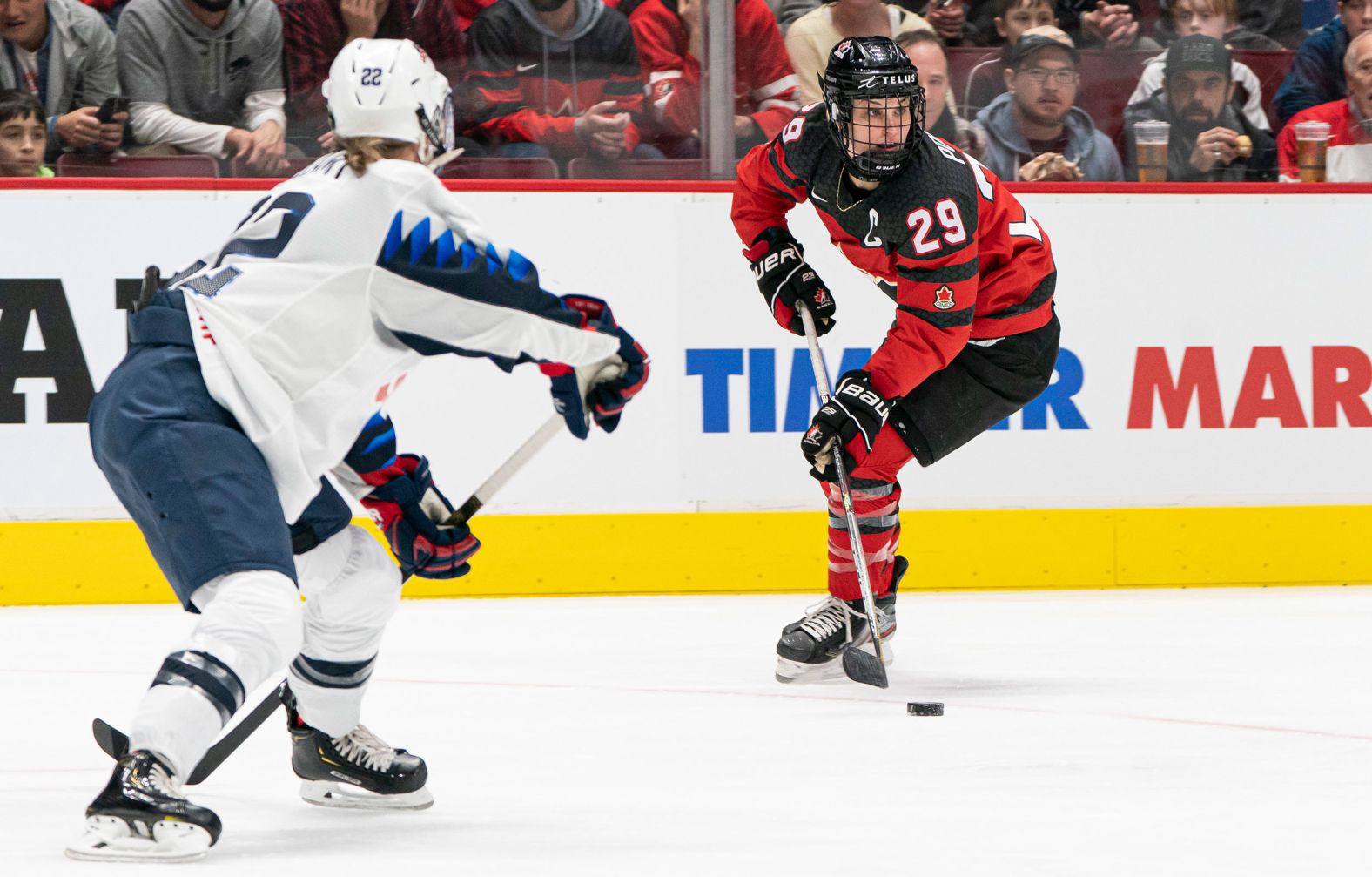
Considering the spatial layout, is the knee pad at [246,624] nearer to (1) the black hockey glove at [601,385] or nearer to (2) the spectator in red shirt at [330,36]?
(1) the black hockey glove at [601,385]

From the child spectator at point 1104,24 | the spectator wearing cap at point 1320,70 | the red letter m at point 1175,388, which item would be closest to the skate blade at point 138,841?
the red letter m at point 1175,388

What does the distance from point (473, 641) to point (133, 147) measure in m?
1.76

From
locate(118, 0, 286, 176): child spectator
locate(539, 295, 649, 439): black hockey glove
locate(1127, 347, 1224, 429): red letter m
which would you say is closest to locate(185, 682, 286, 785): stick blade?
locate(539, 295, 649, 439): black hockey glove

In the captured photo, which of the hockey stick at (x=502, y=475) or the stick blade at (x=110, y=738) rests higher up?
the hockey stick at (x=502, y=475)

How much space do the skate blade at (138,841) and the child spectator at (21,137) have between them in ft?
10.1

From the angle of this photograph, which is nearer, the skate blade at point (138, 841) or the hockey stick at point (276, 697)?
the skate blade at point (138, 841)

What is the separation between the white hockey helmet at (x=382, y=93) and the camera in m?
2.41

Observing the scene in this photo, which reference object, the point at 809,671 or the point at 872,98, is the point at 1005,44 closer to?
the point at 872,98

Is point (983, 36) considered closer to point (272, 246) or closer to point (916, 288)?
point (916, 288)

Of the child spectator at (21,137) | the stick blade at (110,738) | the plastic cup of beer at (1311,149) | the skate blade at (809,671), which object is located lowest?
the skate blade at (809,671)

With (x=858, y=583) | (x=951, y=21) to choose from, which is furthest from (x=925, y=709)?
(x=951, y=21)

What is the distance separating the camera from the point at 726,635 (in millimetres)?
4395

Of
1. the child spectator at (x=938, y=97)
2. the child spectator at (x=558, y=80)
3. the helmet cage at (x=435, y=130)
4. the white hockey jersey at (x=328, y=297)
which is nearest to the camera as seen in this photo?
the white hockey jersey at (x=328, y=297)

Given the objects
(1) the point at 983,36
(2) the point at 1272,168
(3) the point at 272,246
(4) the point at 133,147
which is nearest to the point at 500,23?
(4) the point at 133,147
